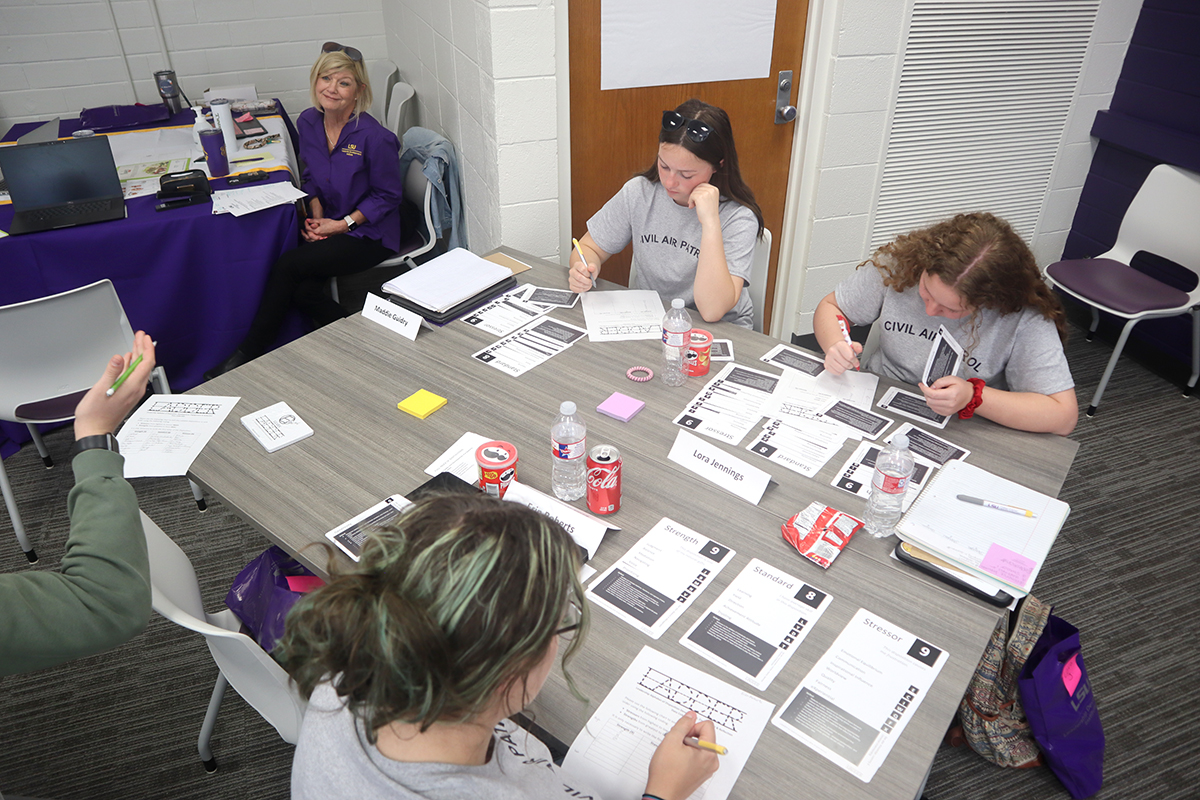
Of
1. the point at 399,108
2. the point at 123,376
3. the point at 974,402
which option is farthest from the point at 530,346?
the point at 399,108

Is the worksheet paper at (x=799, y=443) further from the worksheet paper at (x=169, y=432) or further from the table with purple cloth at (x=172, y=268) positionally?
the table with purple cloth at (x=172, y=268)

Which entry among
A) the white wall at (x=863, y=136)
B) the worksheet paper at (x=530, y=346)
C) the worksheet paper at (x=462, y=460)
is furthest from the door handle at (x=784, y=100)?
the worksheet paper at (x=462, y=460)

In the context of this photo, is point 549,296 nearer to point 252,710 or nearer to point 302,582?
point 302,582

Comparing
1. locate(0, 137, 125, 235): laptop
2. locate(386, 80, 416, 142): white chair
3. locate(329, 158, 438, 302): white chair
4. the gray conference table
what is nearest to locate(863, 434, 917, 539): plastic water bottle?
the gray conference table

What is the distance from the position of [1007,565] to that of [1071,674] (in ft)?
2.19

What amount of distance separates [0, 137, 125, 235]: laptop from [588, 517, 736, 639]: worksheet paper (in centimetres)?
266

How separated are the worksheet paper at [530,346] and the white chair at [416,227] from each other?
4.27ft

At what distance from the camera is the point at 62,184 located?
2.98 m

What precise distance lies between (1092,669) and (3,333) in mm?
3402

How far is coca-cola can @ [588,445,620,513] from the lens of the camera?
149cm

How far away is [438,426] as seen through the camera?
5.98ft

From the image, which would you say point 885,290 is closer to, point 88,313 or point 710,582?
point 710,582

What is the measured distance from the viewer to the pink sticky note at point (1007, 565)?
1.38 metres

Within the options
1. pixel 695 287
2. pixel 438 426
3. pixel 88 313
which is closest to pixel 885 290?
pixel 695 287
